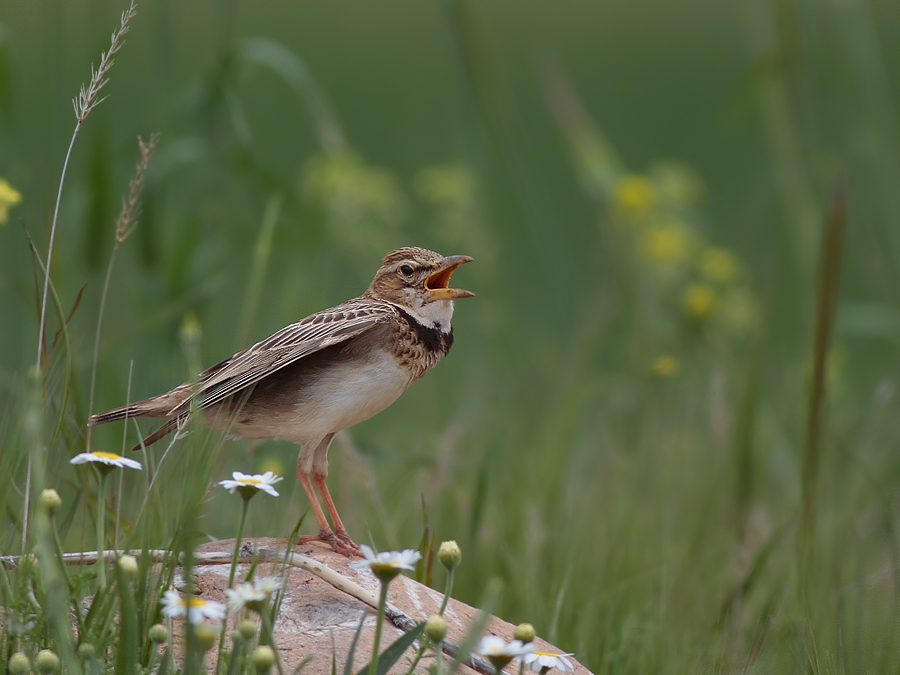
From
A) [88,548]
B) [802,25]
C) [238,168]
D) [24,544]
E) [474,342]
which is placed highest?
[802,25]

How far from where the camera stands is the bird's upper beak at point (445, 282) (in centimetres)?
366

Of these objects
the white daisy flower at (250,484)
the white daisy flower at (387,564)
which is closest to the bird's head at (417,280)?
the white daisy flower at (250,484)

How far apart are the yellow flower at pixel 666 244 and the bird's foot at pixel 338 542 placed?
461 centimetres

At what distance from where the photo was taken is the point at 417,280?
12.8ft

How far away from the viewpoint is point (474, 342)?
388 inches

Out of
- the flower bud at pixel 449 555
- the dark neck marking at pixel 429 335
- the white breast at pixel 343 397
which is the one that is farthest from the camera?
the dark neck marking at pixel 429 335

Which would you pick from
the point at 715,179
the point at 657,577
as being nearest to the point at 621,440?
the point at 657,577

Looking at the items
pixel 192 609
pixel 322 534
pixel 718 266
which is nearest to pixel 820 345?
pixel 322 534

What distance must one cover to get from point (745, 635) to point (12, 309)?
4292 millimetres

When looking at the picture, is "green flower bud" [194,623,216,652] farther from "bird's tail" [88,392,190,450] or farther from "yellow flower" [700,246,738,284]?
"yellow flower" [700,246,738,284]

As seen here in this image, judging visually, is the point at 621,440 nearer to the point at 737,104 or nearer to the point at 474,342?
the point at 737,104

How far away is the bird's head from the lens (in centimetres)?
388

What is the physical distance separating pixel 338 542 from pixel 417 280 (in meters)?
0.99

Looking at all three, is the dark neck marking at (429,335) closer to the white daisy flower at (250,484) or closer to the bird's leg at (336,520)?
the bird's leg at (336,520)
